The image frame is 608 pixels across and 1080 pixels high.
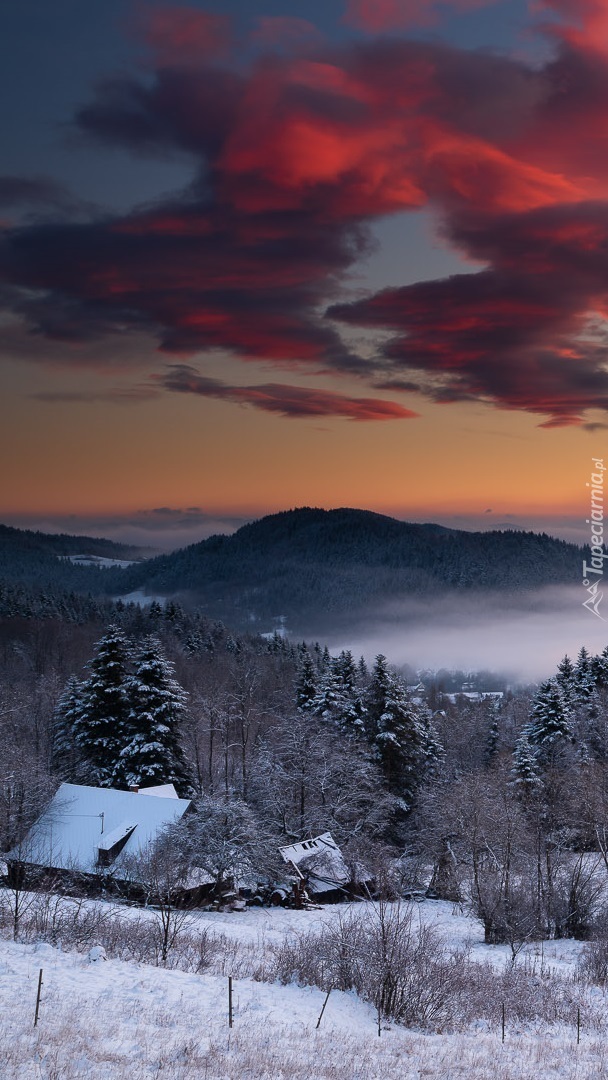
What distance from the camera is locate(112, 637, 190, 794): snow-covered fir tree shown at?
47.8 m

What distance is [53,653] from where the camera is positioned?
10231 cm

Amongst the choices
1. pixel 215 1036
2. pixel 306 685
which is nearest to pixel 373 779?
pixel 306 685

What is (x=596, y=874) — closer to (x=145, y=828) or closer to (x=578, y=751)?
(x=578, y=751)

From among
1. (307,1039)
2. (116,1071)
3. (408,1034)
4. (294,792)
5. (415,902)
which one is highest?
(116,1071)

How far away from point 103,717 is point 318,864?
17485 mm

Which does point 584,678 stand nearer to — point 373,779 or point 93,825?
point 373,779

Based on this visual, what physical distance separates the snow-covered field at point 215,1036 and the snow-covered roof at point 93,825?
20774 millimetres

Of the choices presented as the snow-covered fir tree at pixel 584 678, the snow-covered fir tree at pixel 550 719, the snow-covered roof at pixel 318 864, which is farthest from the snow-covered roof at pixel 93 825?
the snow-covered fir tree at pixel 584 678

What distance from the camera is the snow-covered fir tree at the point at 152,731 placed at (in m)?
47.8

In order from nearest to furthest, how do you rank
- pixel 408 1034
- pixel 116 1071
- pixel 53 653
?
pixel 116 1071 → pixel 408 1034 → pixel 53 653

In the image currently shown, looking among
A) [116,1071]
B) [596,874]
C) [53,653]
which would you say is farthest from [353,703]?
[53,653]

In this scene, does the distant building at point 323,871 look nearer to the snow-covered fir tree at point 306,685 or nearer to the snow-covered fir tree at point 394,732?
the snow-covered fir tree at point 394,732

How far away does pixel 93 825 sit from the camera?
39906mm

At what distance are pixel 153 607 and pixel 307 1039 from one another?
118 m
